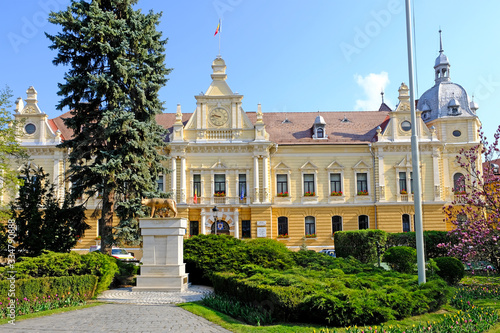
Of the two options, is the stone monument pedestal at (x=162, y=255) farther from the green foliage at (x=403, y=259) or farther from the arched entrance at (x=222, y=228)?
the arched entrance at (x=222, y=228)

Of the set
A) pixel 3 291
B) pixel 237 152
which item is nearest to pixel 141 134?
pixel 3 291

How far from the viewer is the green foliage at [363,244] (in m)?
27.7

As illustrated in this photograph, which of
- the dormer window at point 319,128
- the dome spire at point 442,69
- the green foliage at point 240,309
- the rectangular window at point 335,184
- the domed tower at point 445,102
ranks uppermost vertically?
the dome spire at point 442,69

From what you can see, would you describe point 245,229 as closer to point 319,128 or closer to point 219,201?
point 219,201

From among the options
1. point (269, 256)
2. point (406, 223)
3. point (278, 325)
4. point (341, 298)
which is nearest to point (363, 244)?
point (269, 256)

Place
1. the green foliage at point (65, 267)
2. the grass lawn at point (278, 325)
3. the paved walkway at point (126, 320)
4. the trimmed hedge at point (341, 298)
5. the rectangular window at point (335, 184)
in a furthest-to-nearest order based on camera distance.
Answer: the rectangular window at point (335, 184) < the green foliage at point (65, 267) < the paved walkway at point (126, 320) < the trimmed hedge at point (341, 298) < the grass lawn at point (278, 325)

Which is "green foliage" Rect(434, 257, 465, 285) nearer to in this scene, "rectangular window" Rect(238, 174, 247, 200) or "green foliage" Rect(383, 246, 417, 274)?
"green foliage" Rect(383, 246, 417, 274)

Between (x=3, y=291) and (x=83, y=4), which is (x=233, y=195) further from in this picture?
(x=3, y=291)

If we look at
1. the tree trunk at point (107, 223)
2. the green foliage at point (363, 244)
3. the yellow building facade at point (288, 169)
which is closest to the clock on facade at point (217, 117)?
the yellow building facade at point (288, 169)

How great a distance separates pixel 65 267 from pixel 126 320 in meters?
5.34

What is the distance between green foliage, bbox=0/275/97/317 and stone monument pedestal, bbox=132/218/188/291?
8.37ft

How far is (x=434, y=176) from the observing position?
133 ft

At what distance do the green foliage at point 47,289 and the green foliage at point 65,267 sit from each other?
702 millimetres

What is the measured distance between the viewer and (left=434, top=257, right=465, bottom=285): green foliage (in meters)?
18.0
